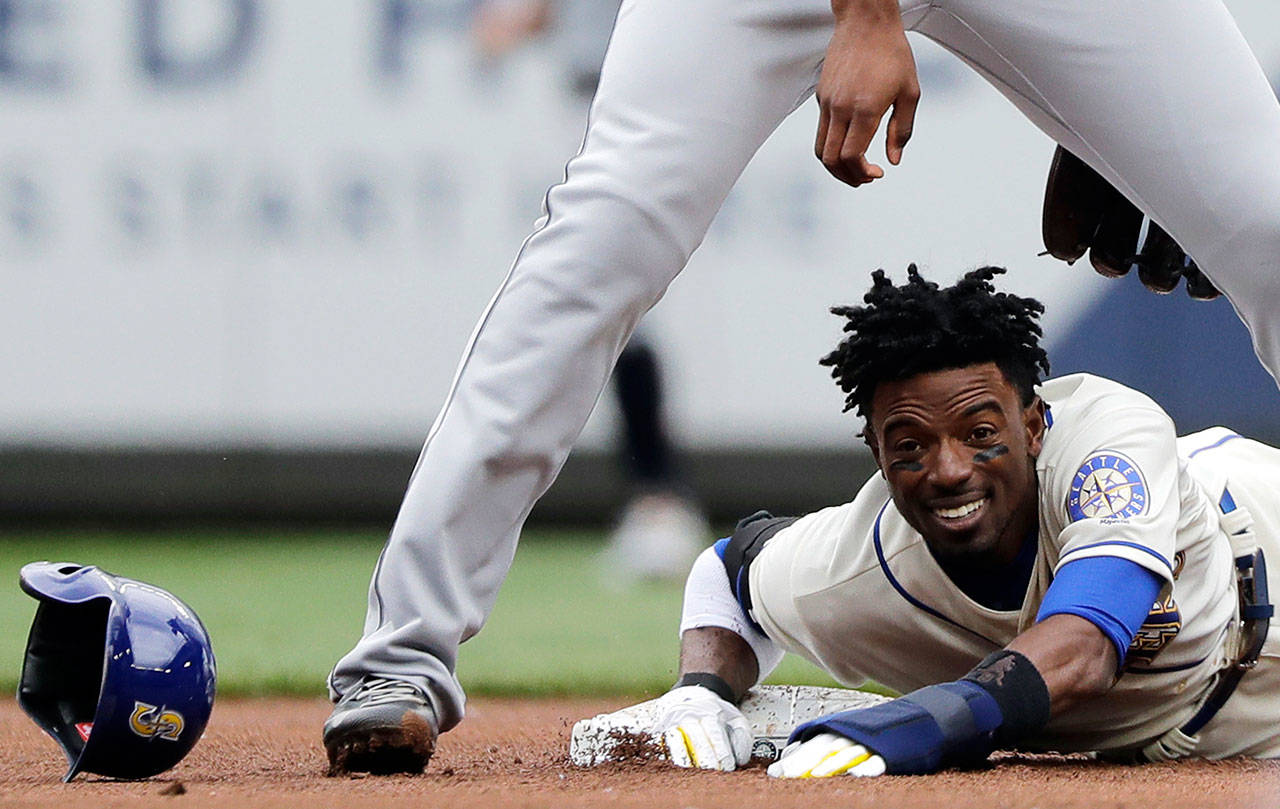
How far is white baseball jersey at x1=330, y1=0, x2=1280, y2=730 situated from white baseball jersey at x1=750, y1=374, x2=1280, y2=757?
1.10ft

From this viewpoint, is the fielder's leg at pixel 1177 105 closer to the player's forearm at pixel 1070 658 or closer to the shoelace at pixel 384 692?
the player's forearm at pixel 1070 658

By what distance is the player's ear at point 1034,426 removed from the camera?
8.84 feet

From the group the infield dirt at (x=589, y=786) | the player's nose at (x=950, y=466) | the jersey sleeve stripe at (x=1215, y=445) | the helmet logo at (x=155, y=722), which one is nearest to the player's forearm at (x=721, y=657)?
the infield dirt at (x=589, y=786)

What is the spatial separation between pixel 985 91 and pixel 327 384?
116 inches

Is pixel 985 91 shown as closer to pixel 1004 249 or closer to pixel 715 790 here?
pixel 1004 249

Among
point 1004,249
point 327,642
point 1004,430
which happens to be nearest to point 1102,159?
point 1004,430

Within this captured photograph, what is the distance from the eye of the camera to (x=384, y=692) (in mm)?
2283

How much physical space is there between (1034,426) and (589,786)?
0.91m

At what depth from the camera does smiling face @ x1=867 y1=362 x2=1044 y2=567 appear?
2578 mm

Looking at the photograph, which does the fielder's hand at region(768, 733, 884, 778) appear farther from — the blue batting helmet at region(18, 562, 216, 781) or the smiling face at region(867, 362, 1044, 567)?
the blue batting helmet at region(18, 562, 216, 781)

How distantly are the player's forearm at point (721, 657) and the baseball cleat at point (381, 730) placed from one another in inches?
30.0

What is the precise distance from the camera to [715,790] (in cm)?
211

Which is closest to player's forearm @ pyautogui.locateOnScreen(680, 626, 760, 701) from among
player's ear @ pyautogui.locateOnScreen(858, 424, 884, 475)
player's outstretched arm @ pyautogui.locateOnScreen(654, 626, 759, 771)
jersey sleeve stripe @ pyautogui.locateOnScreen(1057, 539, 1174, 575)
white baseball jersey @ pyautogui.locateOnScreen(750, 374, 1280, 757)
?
player's outstretched arm @ pyautogui.locateOnScreen(654, 626, 759, 771)

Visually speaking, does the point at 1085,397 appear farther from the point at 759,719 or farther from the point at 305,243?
the point at 305,243
